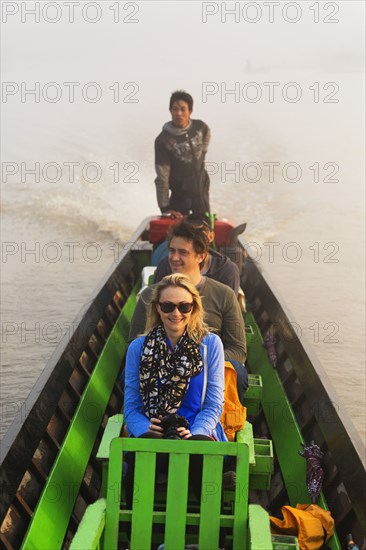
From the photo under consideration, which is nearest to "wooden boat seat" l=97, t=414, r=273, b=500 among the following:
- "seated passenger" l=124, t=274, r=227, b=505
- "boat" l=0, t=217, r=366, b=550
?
"boat" l=0, t=217, r=366, b=550

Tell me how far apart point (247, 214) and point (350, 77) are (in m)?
31.2

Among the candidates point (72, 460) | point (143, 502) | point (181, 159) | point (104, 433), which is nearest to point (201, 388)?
point (104, 433)

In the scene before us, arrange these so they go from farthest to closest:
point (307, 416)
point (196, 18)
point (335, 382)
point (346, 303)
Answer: point (196, 18)
point (346, 303)
point (335, 382)
point (307, 416)

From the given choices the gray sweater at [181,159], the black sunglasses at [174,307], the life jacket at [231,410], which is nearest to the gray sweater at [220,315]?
the life jacket at [231,410]

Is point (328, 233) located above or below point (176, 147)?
above

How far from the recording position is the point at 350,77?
4447 centimetres

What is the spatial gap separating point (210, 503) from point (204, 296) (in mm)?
1495

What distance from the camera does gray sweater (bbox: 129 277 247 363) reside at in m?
4.42

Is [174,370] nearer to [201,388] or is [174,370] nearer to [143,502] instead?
[201,388]

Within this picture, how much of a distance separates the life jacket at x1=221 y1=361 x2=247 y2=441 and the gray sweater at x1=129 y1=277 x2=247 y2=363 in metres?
0.47

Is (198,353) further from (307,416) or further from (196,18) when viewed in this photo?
(196,18)

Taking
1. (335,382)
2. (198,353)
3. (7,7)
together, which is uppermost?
(7,7)

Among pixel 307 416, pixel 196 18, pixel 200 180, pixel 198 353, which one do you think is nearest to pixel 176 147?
pixel 200 180

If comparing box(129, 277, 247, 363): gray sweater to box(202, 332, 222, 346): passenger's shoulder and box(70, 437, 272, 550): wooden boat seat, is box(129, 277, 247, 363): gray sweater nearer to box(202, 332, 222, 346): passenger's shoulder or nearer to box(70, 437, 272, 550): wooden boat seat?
box(202, 332, 222, 346): passenger's shoulder
